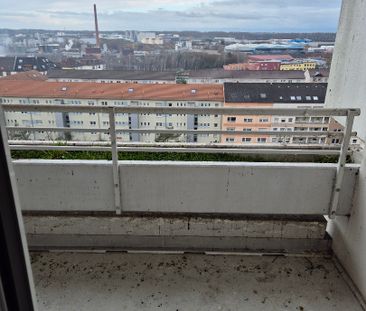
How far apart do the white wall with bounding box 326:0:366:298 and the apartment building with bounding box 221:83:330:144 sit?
0.27m

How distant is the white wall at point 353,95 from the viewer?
8.31 feet

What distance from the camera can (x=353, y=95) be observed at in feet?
8.75

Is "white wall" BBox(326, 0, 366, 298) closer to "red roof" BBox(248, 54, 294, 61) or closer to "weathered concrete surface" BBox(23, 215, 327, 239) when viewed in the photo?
"weathered concrete surface" BBox(23, 215, 327, 239)

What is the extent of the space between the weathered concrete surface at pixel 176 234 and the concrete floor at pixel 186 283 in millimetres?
121

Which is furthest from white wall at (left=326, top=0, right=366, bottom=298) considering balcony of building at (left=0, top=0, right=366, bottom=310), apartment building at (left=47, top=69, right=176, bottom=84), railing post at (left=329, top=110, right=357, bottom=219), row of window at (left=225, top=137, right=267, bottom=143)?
apartment building at (left=47, top=69, right=176, bottom=84)

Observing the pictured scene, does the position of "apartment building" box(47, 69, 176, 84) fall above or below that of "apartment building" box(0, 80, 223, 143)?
above

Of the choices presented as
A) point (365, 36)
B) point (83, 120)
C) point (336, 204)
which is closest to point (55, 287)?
point (83, 120)

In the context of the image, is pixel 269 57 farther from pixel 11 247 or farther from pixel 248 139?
pixel 11 247

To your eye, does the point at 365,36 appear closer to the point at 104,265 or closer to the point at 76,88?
the point at 76,88

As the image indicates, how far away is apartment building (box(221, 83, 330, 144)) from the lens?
103 inches

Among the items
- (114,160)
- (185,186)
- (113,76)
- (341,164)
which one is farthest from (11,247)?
(113,76)

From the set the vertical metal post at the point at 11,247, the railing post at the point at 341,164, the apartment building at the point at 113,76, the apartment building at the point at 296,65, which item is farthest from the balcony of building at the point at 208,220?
the vertical metal post at the point at 11,247

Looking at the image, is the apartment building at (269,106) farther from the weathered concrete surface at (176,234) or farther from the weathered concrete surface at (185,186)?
the weathered concrete surface at (176,234)

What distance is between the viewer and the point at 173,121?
2652 mm
